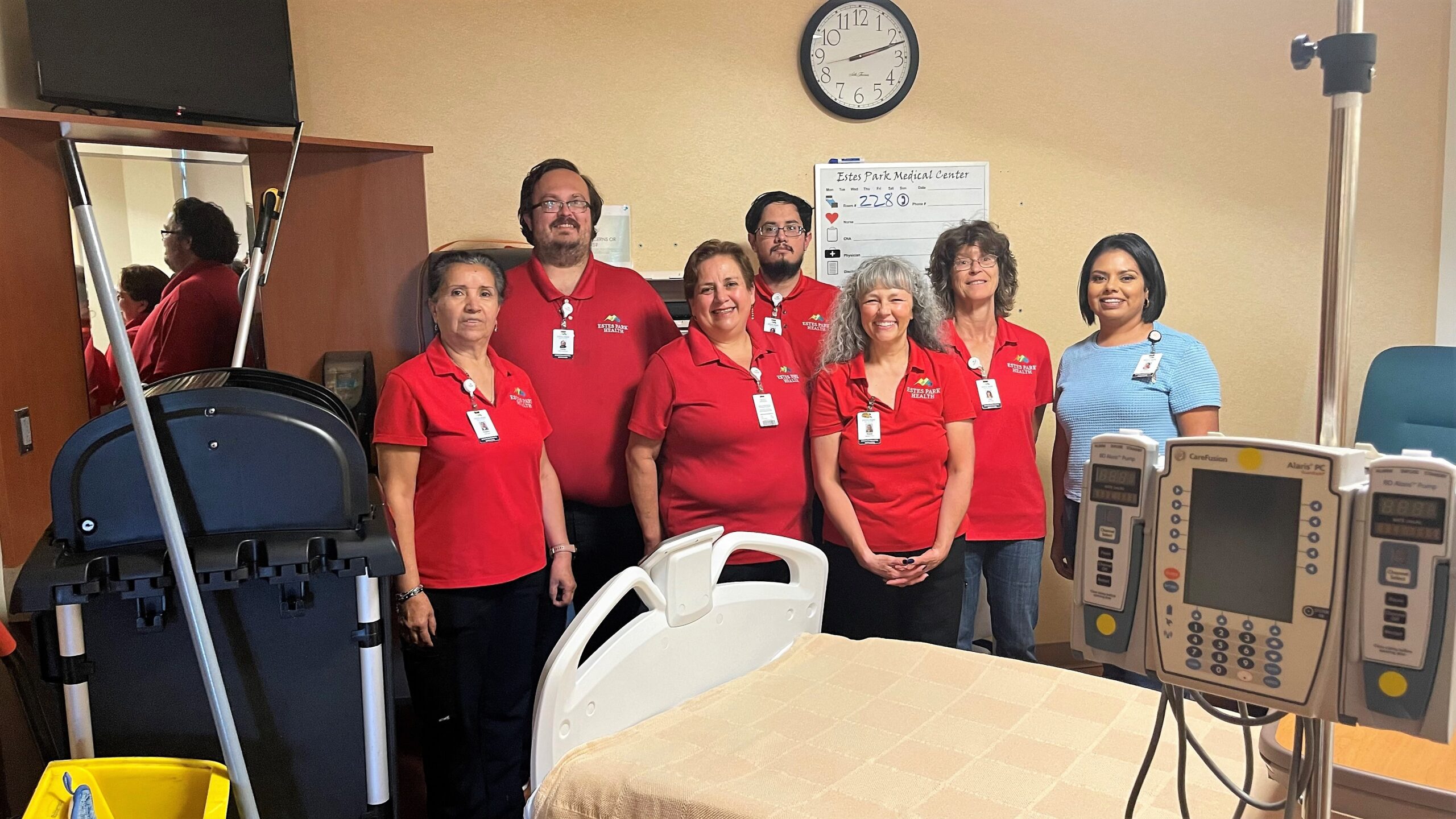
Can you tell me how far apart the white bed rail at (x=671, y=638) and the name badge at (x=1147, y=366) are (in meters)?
1.14

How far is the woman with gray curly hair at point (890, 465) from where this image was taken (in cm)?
254

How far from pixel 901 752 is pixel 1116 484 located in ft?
2.32

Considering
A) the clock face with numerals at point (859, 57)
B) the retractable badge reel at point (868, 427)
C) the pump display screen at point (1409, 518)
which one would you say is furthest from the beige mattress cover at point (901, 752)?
the clock face with numerals at point (859, 57)

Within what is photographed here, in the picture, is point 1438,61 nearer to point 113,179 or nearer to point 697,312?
point 697,312

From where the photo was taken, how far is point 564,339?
8.58ft

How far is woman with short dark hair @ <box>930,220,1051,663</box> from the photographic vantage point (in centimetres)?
279

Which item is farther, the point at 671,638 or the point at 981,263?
the point at 981,263

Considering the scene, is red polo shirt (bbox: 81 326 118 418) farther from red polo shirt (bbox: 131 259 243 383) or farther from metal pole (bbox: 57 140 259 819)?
metal pole (bbox: 57 140 259 819)

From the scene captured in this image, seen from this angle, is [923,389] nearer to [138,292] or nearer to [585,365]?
[585,365]

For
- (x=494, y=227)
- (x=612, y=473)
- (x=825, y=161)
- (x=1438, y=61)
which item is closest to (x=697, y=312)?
(x=612, y=473)

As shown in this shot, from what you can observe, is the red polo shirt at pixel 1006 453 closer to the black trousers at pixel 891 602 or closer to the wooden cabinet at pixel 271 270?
the black trousers at pixel 891 602

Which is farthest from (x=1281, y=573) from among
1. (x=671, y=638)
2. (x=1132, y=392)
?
(x=1132, y=392)

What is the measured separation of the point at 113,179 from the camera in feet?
8.82

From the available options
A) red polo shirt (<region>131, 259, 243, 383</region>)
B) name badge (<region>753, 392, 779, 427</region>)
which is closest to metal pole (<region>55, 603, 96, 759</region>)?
red polo shirt (<region>131, 259, 243, 383</region>)
